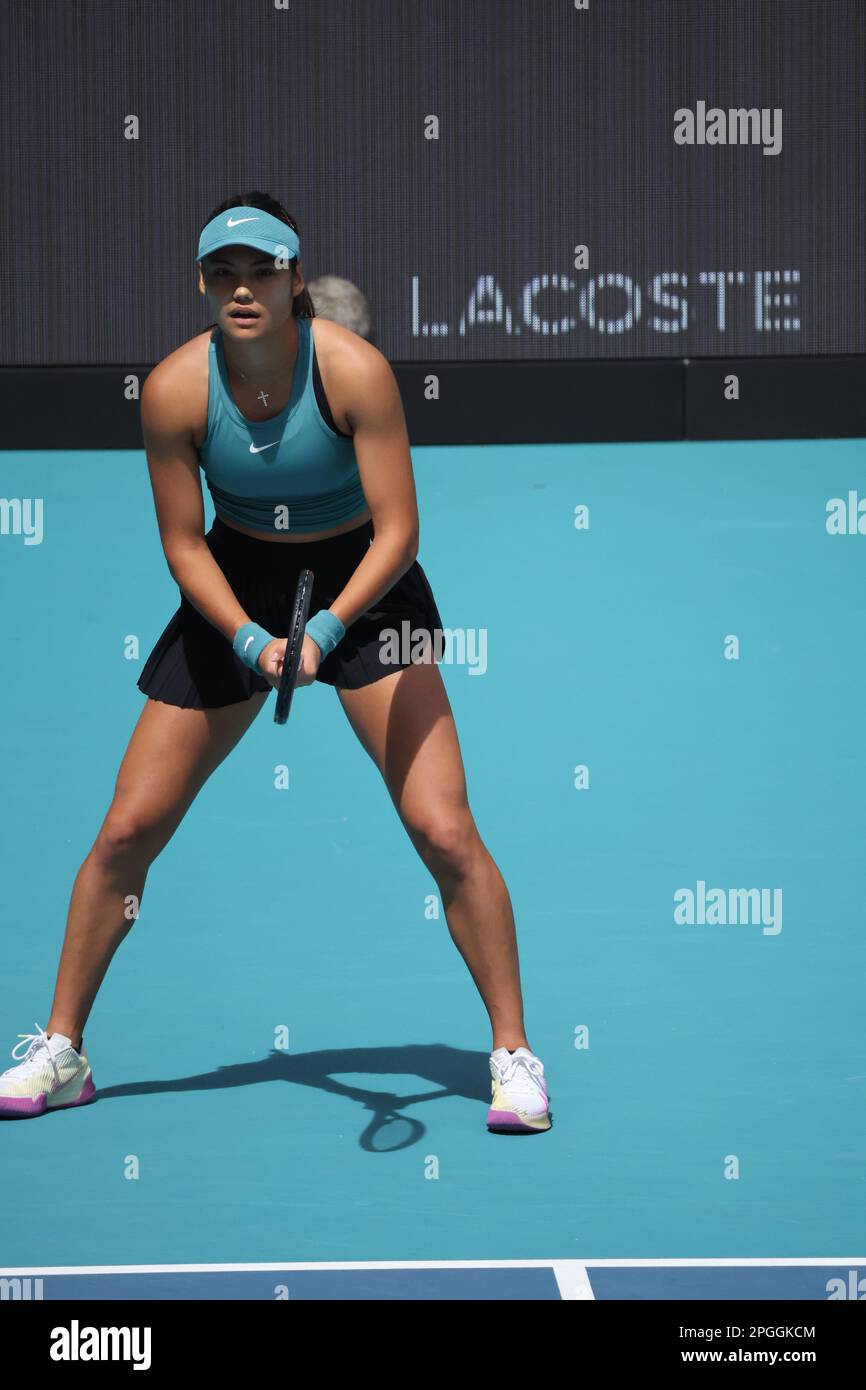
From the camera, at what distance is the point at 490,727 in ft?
29.6

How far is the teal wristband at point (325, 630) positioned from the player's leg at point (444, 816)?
212 mm

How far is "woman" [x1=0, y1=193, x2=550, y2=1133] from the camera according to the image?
15.0ft

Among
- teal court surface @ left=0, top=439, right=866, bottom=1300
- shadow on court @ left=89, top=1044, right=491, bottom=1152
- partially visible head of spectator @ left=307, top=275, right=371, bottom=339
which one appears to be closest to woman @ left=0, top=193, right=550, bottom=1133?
shadow on court @ left=89, top=1044, right=491, bottom=1152

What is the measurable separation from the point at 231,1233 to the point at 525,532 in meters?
9.39

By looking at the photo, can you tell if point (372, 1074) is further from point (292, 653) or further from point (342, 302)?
point (342, 302)

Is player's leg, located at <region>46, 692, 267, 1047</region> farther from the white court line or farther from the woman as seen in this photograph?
the white court line

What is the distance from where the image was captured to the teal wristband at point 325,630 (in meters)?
4.49

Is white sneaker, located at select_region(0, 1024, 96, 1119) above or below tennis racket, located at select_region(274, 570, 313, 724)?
below

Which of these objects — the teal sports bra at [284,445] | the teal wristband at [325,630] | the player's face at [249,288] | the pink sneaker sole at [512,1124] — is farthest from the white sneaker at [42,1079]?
the player's face at [249,288]

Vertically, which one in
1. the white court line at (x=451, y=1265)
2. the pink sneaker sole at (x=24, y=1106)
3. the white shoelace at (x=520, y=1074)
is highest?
the white shoelace at (x=520, y=1074)

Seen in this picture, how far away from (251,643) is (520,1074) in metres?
1.12

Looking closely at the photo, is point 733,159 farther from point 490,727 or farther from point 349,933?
point 349,933

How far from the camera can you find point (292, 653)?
439 cm

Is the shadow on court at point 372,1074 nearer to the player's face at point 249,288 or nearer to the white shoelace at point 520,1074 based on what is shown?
the white shoelace at point 520,1074
